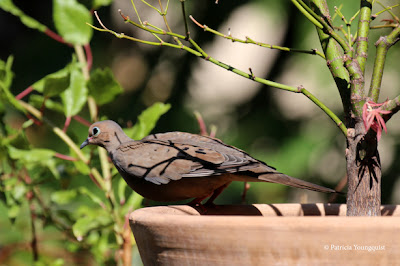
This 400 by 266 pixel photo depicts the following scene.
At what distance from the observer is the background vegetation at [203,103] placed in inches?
71.6

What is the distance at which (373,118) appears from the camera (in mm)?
904

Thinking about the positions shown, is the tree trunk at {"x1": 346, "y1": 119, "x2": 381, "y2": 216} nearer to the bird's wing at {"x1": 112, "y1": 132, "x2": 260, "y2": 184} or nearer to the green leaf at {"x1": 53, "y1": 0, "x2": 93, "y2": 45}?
the bird's wing at {"x1": 112, "y1": 132, "x2": 260, "y2": 184}

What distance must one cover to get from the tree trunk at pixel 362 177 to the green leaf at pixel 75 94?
80 centimetres

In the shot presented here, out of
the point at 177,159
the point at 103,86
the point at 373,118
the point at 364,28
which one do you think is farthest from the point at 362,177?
the point at 103,86

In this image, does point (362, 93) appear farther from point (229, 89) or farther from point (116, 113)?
point (116, 113)

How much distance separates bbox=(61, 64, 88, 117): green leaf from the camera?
1.52m

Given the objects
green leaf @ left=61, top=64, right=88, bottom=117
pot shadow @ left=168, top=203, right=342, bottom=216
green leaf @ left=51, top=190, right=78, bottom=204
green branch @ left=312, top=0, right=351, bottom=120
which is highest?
green branch @ left=312, top=0, right=351, bottom=120

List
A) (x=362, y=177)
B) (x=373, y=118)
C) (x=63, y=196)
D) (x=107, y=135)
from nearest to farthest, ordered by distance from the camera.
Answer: (x=373, y=118), (x=362, y=177), (x=107, y=135), (x=63, y=196)

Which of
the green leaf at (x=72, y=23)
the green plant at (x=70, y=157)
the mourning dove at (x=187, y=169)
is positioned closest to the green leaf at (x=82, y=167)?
the green plant at (x=70, y=157)

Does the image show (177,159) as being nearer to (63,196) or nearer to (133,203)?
(133,203)

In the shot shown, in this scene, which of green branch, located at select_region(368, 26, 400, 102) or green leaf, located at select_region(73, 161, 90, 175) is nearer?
green branch, located at select_region(368, 26, 400, 102)

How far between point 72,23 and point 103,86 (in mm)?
255

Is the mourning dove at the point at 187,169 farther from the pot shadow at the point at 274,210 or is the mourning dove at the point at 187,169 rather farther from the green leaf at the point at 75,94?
the green leaf at the point at 75,94

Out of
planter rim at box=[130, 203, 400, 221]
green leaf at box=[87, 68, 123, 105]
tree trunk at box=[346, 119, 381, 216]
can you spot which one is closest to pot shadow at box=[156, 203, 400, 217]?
planter rim at box=[130, 203, 400, 221]
